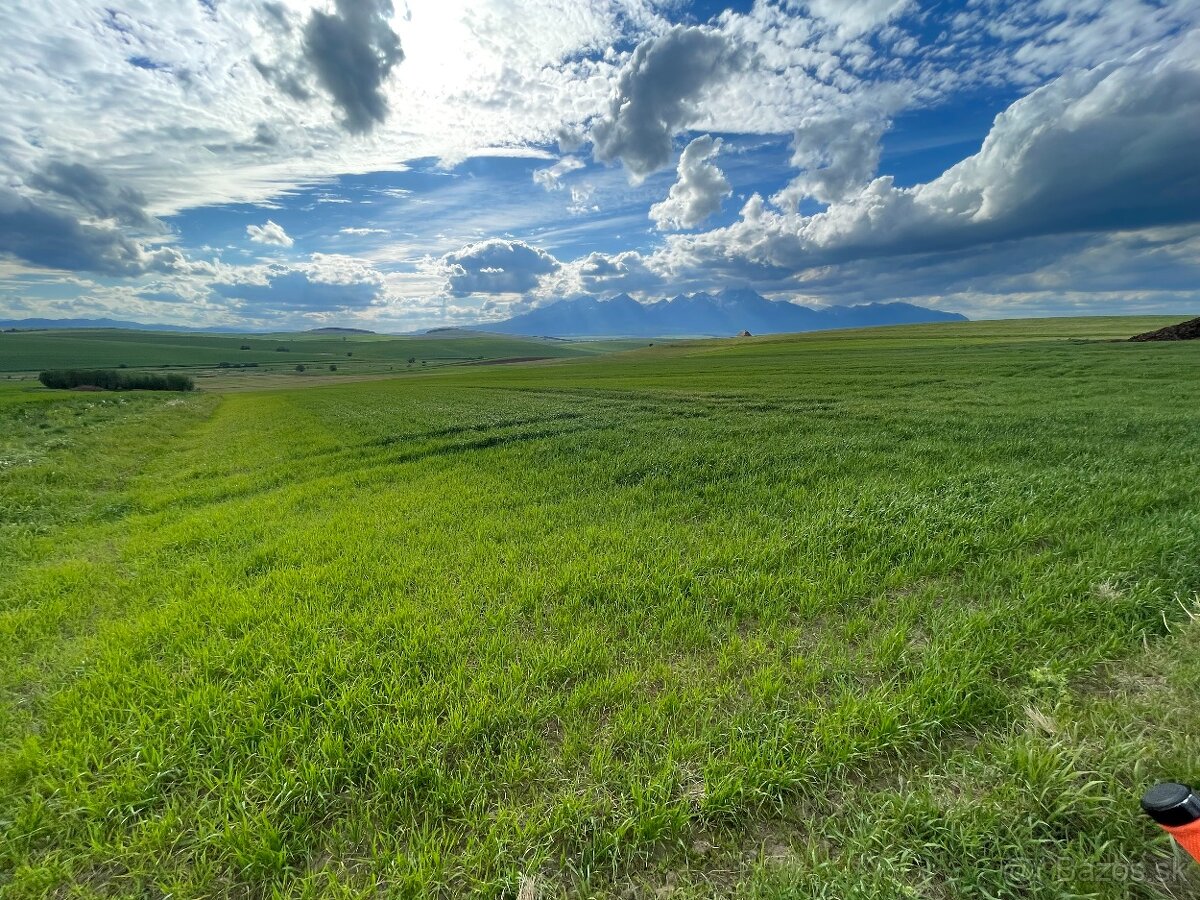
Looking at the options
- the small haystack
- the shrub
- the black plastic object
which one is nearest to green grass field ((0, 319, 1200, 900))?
the black plastic object

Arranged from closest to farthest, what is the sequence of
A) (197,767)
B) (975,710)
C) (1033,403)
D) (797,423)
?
(197,767) → (975,710) → (797,423) → (1033,403)

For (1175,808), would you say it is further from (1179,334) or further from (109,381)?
(109,381)

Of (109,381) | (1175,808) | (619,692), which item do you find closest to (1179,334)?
(1175,808)

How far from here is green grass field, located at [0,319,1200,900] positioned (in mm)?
2938

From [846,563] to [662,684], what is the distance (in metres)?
3.46

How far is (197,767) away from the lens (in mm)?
3566

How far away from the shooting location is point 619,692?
429 cm

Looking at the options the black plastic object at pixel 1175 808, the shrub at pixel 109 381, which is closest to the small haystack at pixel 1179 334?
the black plastic object at pixel 1175 808

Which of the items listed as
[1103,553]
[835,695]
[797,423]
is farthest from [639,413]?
[835,695]

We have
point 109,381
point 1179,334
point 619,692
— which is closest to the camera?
point 619,692

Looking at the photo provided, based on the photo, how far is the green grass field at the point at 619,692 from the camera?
9.64ft

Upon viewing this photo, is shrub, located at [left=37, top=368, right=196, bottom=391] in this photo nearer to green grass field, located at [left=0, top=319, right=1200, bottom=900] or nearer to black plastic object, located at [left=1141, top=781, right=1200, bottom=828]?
green grass field, located at [left=0, top=319, right=1200, bottom=900]

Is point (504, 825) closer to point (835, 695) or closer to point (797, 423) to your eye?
point (835, 695)

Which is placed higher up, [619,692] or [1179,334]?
[1179,334]
